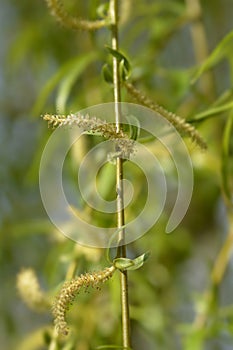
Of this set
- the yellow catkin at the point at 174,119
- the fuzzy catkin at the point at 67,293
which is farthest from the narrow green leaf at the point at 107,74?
the fuzzy catkin at the point at 67,293

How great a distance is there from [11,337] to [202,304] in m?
0.47


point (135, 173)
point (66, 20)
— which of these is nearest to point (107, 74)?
point (66, 20)

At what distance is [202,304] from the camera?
2.37 feet

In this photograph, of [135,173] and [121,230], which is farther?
[135,173]

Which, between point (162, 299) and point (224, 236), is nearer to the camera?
point (162, 299)

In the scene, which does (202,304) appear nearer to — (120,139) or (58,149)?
(58,149)

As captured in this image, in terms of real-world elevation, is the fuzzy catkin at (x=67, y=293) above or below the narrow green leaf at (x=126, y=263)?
below

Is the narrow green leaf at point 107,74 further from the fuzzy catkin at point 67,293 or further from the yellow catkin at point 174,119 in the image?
the fuzzy catkin at point 67,293

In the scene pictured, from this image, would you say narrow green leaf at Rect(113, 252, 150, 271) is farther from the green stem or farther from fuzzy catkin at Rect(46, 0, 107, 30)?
fuzzy catkin at Rect(46, 0, 107, 30)

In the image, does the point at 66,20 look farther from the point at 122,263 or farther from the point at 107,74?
the point at 122,263

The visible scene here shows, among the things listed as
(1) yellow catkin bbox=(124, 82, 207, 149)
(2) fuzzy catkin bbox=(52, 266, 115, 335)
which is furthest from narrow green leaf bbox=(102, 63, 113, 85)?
(2) fuzzy catkin bbox=(52, 266, 115, 335)

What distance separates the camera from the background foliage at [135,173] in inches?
26.3

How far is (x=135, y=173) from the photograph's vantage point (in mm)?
842

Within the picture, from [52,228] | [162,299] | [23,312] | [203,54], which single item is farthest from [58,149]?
[23,312]
